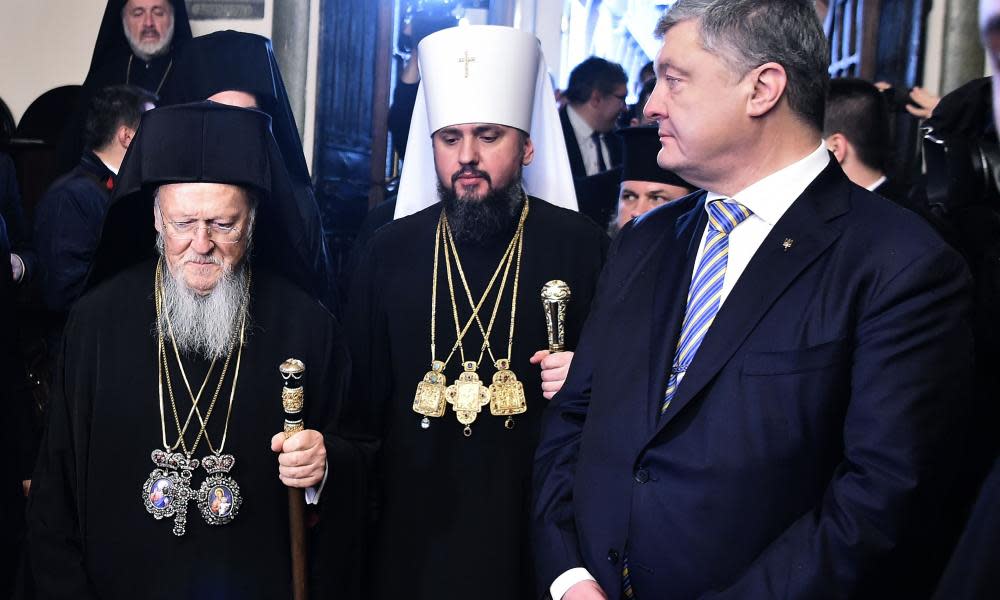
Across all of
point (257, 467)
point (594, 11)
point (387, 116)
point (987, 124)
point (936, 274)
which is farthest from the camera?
Answer: point (594, 11)

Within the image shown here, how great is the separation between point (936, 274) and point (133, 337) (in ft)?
7.06

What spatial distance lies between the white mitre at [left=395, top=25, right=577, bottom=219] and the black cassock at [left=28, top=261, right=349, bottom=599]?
106cm

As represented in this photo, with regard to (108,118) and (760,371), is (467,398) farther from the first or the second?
(108,118)

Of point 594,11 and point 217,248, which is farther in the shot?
point 594,11

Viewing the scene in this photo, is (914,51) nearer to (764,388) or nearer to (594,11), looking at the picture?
(764,388)

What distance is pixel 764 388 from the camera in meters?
1.90

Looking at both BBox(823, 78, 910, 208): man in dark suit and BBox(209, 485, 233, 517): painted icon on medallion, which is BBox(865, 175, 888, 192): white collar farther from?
BBox(209, 485, 233, 517): painted icon on medallion

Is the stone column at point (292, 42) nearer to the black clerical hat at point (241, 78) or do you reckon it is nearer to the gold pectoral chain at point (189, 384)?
the black clerical hat at point (241, 78)

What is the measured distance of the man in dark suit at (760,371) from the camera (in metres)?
1.82

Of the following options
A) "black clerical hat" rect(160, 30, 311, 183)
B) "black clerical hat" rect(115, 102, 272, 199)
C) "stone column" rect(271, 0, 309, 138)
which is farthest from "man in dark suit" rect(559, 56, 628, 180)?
"black clerical hat" rect(115, 102, 272, 199)

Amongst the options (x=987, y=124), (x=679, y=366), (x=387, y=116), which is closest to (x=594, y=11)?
(x=387, y=116)

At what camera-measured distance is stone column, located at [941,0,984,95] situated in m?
5.98

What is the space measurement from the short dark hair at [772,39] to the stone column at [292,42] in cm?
510

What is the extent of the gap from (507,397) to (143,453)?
3.83 ft
